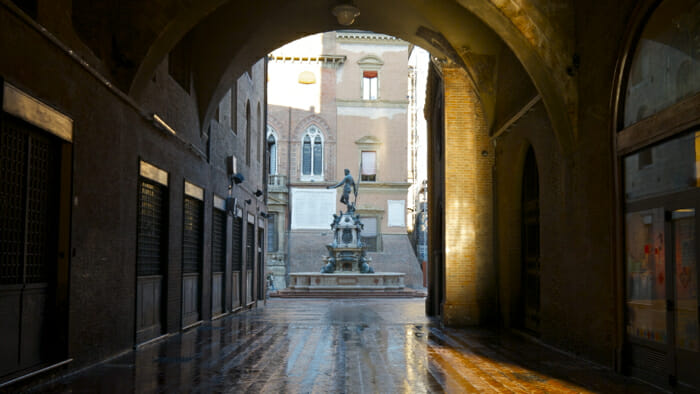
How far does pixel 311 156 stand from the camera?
39.2 metres

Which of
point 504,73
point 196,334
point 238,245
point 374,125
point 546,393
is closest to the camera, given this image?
point 546,393

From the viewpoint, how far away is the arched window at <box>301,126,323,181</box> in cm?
3912

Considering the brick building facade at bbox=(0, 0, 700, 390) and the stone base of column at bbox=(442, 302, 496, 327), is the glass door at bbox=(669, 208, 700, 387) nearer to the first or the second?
the brick building facade at bbox=(0, 0, 700, 390)

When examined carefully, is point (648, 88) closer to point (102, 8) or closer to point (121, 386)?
point (121, 386)

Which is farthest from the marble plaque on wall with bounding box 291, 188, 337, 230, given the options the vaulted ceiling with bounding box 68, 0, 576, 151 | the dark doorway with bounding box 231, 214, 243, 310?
the vaulted ceiling with bounding box 68, 0, 576, 151

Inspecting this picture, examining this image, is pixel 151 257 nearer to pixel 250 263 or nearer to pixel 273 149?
pixel 250 263

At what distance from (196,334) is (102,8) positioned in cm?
547

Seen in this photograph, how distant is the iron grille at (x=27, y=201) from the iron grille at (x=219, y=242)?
7.40 meters

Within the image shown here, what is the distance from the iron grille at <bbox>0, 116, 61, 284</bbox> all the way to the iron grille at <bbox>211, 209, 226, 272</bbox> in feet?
24.3

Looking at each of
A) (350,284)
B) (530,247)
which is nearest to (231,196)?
(530,247)

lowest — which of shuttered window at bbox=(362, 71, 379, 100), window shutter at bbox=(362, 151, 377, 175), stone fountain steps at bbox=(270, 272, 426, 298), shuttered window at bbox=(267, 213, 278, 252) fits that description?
stone fountain steps at bbox=(270, 272, 426, 298)

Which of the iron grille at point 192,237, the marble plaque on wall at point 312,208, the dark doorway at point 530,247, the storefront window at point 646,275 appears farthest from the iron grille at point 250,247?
the marble plaque on wall at point 312,208

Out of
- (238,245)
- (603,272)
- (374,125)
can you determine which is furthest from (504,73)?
(374,125)

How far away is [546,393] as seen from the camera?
240 inches
